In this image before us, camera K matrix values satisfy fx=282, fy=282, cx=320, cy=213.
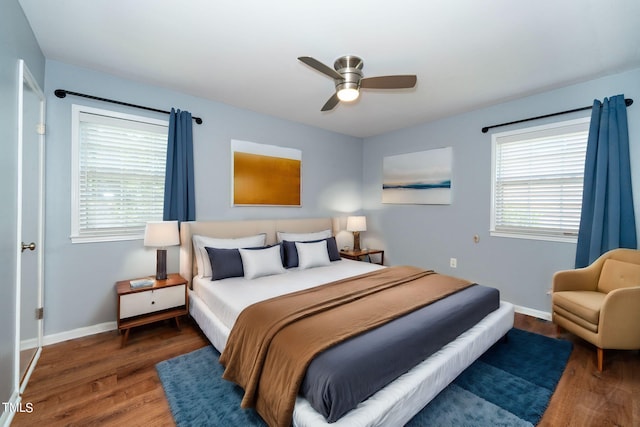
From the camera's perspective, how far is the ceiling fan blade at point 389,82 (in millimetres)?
2152

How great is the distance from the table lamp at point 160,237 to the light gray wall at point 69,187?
0.30 metres

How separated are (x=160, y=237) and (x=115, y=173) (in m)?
0.85

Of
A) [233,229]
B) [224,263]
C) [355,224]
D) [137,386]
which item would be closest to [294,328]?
[137,386]

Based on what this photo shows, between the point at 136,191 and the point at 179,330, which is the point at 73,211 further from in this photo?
the point at 179,330

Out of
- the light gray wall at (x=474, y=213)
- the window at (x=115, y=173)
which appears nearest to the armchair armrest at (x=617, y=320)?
the light gray wall at (x=474, y=213)

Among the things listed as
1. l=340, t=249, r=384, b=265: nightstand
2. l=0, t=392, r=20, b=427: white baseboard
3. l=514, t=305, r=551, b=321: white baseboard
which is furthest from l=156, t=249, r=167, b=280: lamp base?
l=514, t=305, r=551, b=321: white baseboard

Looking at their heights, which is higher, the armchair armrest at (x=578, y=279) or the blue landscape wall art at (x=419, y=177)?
the blue landscape wall art at (x=419, y=177)

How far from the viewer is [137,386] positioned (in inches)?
78.8

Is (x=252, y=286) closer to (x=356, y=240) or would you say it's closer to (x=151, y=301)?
(x=151, y=301)

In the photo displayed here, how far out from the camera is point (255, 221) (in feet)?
12.1

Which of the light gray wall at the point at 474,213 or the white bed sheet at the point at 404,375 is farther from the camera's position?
the light gray wall at the point at 474,213

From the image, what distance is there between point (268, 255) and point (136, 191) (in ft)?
5.09

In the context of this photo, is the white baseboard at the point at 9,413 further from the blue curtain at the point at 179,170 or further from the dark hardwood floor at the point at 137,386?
the blue curtain at the point at 179,170

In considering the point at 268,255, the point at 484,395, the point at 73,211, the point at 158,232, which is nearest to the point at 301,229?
the point at 268,255
